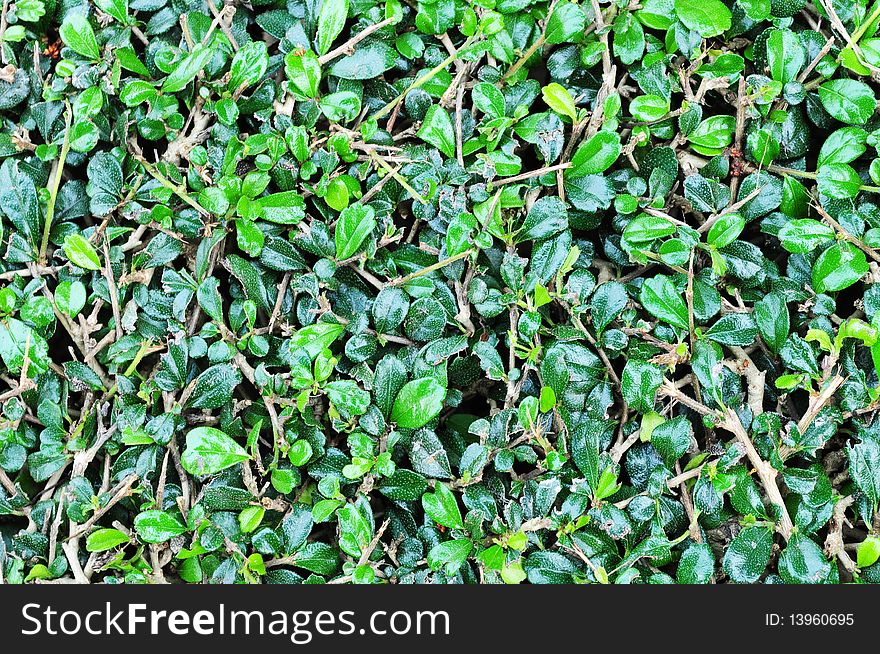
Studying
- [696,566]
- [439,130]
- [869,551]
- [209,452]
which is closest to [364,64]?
[439,130]

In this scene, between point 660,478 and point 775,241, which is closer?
point 660,478

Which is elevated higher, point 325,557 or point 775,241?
point 775,241

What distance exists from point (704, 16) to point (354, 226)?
0.62 meters

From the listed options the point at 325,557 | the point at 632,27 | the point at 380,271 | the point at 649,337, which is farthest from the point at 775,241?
the point at 325,557

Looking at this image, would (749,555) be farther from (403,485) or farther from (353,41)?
(353,41)

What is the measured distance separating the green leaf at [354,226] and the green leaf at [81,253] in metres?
0.36

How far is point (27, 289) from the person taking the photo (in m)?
1.13

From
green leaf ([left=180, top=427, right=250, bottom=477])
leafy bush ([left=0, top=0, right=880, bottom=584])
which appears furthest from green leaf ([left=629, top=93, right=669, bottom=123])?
green leaf ([left=180, top=427, right=250, bottom=477])

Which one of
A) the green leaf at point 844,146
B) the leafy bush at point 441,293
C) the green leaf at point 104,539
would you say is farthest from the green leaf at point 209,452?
the green leaf at point 844,146

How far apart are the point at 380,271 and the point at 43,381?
0.53m

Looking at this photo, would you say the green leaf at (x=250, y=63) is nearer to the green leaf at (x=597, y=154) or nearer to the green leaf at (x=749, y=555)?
the green leaf at (x=597, y=154)

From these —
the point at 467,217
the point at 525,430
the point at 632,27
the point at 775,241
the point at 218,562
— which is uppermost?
the point at 632,27

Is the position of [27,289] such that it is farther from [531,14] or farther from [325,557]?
[531,14]

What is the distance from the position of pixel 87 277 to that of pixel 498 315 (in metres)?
0.63
